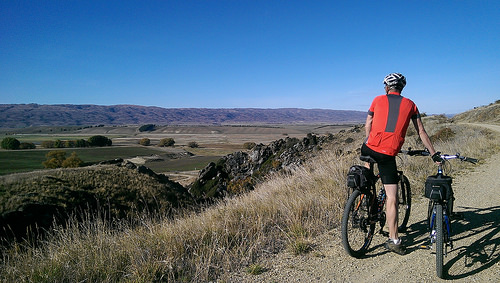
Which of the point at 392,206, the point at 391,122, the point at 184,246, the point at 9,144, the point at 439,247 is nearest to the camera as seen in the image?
the point at 439,247

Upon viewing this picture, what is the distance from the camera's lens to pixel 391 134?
3.44 metres

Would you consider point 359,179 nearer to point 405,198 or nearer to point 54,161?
point 405,198

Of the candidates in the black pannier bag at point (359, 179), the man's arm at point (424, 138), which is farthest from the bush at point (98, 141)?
the man's arm at point (424, 138)

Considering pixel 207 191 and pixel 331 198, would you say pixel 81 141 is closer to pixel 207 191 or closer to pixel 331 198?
pixel 207 191

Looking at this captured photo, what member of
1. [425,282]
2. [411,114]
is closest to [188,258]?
[425,282]

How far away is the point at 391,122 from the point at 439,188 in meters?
0.87

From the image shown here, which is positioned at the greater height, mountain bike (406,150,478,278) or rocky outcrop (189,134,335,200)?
mountain bike (406,150,478,278)

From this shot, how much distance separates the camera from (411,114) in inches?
137

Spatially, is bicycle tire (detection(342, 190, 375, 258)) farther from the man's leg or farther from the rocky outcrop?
the rocky outcrop

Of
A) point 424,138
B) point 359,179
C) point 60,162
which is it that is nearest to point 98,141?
point 60,162

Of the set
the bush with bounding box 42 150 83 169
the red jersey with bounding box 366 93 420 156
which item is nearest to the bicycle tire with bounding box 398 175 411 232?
the red jersey with bounding box 366 93 420 156

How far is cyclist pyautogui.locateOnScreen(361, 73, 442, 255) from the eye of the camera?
3426 mm

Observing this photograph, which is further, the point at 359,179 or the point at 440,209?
the point at 359,179

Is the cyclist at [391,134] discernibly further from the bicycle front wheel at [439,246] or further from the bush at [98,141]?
the bush at [98,141]
